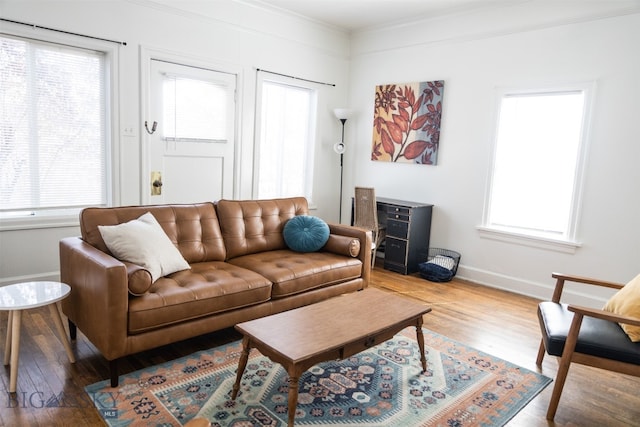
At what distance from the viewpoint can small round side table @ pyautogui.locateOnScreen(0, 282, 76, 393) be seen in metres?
2.29

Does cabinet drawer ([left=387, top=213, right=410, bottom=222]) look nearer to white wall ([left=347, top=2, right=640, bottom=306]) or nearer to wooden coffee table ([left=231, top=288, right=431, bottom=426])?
white wall ([left=347, top=2, right=640, bottom=306])

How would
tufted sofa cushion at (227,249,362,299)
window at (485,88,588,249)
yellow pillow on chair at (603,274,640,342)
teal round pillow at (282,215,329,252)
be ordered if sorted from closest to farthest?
yellow pillow on chair at (603,274,640,342), tufted sofa cushion at (227,249,362,299), teal round pillow at (282,215,329,252), window at (485,88,588,249)

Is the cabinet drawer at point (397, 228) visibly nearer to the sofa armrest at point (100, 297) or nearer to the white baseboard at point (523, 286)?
the white baseboard at point (523, 286)

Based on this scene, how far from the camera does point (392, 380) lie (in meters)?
2.64

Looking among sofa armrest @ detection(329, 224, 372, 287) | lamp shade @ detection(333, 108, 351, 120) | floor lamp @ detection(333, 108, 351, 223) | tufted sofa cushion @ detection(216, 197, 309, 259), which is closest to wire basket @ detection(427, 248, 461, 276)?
sofa armrest @ detection(329, 224, 372, 287)

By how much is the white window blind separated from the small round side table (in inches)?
88.0

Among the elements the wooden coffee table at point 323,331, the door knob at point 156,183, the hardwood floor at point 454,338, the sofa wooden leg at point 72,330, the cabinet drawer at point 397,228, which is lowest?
the hardwood floor at point 454,338

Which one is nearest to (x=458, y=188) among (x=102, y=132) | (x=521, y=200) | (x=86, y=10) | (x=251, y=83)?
(x=521, y=200)

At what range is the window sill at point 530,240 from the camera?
13.8ft

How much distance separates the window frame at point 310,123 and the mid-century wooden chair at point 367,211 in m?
0.96

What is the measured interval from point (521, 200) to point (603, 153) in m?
0.87

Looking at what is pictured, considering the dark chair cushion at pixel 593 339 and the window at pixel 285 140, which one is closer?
the dark chair cushion at pixel 593 339

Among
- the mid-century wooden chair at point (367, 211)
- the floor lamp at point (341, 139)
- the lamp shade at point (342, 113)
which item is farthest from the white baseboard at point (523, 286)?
the lamp shade at point (342, 113)

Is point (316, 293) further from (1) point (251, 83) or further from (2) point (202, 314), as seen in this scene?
(1) point (251, 83)
